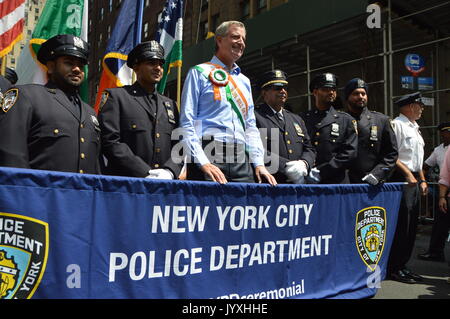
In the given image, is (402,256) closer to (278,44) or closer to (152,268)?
(152,268)

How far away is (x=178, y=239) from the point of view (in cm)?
237

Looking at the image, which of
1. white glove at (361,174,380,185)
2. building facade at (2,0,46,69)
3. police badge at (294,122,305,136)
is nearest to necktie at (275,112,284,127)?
police badge at (294,122,305,136)

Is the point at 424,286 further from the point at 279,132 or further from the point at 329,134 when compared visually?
the point at 279,132

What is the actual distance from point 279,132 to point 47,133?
2201mm

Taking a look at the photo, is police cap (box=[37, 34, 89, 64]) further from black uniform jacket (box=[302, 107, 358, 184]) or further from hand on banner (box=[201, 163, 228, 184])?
black uniform jacket (box=[302, 107, 358, 184])

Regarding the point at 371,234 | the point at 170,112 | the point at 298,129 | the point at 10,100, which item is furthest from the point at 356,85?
the point at 10,100

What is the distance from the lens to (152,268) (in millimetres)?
2273

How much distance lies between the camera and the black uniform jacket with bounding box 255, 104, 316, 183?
3.73 m

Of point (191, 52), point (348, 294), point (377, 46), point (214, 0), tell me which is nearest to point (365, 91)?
point (348, 294)

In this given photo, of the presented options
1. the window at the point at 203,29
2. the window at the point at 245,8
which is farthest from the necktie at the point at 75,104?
the window at the point at 203,29

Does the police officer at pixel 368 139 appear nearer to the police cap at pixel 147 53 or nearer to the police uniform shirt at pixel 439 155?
the police cap at pixel 147 53

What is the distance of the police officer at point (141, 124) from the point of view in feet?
8.88

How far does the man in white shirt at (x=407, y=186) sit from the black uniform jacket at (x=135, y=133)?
9.26 ft
